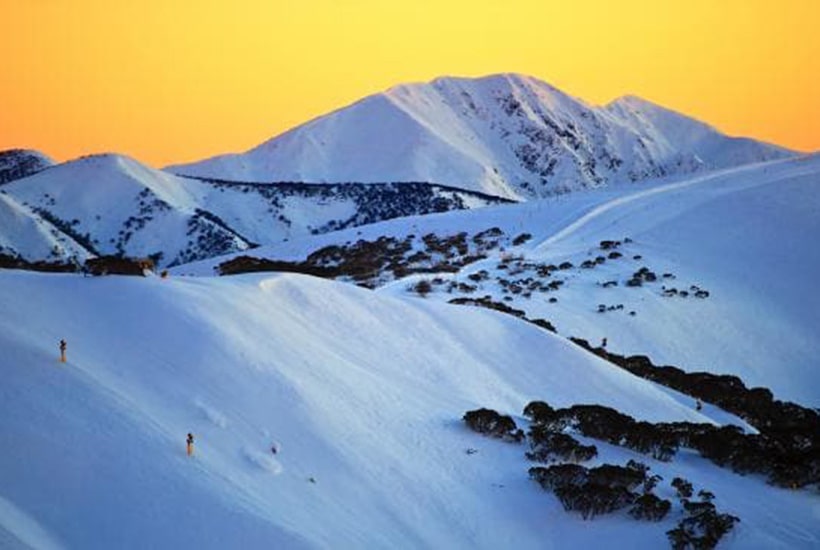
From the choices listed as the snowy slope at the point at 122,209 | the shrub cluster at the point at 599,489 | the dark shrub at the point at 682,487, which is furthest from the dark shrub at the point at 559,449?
the snowy slope at the point at 122,209

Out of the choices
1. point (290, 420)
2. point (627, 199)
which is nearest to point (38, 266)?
point (290, 420)

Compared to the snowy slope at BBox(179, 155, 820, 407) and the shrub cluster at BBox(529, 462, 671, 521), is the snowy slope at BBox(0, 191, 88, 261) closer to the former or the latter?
the snowy slope at BBox(179, 155, 820, 407)

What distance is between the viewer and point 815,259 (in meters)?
77.6

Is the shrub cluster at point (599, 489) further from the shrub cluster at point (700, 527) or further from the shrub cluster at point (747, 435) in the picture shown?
the shrub cluster at point (747, 435)

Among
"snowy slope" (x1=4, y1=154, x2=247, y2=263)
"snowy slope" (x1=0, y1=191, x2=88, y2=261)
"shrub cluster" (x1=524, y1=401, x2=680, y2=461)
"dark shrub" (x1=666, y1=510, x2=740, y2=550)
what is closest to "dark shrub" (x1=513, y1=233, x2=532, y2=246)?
"shrub cluster" (x1=524, y1=401, x2=680, y2=461)

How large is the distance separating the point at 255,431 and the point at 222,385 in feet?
8.10

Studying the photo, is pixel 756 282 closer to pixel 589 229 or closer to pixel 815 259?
pixel 815 259

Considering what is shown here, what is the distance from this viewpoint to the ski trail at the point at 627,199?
87725mm

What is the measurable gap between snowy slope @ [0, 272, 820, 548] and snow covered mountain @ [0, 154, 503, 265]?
10713 cm

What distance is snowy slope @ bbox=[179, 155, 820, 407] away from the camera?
55.8 m

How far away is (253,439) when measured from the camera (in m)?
22.9

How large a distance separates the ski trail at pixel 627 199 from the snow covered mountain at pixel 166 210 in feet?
225

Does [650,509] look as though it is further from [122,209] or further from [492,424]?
[122,209]

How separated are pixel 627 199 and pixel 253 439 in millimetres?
90268
